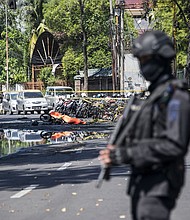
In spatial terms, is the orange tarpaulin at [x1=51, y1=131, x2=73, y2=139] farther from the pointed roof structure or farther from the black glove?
the pointed roof structure

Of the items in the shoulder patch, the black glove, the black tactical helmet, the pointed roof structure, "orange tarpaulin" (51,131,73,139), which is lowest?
"orange tarpaulin" (51,131,73,139)

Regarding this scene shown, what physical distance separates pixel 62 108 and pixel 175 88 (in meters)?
34.4

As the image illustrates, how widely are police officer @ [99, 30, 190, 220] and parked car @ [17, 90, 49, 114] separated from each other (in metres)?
41.1

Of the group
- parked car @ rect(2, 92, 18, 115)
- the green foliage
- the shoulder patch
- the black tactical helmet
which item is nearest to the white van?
parked car @ rect(2, 92, 18, 115)

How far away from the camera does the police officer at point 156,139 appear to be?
4.27 m

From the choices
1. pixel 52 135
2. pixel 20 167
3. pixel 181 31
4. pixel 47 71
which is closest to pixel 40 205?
pixel 20 167

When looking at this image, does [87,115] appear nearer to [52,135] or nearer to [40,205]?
[52,135]

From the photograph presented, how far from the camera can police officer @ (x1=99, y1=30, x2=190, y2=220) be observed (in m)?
4.27

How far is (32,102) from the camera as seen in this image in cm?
4556

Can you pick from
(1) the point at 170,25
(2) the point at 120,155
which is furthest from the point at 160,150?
(1) the point at 170,25

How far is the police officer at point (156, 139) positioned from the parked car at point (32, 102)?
4106 cm

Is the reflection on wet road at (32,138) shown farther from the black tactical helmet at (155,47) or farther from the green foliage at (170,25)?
the green foliage at (170,25)

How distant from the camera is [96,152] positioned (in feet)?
61.7

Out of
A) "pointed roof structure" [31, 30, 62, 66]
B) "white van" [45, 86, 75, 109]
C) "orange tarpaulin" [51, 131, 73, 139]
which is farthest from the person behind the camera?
"pointed roof structure" [31, 30, 62, 66]
